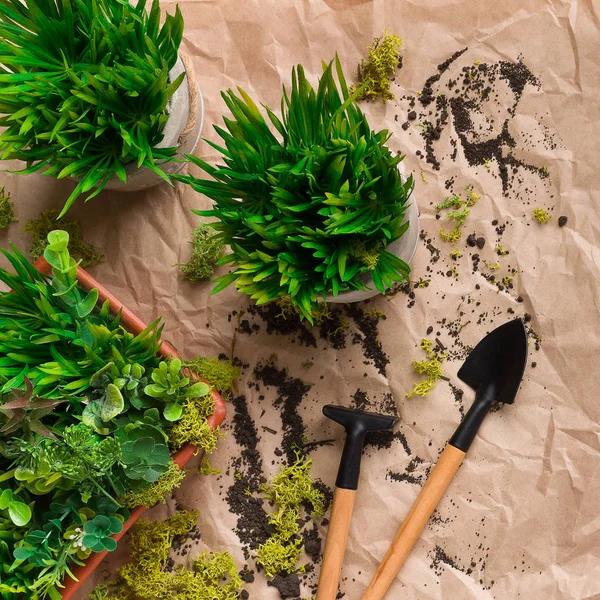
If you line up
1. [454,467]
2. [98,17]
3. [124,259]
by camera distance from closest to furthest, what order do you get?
[98,17] < [454,467] < [124,259]

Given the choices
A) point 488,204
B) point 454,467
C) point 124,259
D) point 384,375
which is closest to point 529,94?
point 488,204

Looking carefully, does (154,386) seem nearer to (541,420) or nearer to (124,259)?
(124,259)

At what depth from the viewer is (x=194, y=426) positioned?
1.11m

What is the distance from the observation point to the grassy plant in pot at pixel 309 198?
3.35ft

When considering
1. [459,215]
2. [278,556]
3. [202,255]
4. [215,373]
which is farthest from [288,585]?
[459,215]

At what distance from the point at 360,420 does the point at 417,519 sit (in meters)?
0.20

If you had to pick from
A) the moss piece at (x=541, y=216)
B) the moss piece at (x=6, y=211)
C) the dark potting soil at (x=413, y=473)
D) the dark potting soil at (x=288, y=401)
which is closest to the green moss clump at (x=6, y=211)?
the moss piece at (x=6, y=211)

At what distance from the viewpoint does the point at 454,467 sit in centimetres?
123

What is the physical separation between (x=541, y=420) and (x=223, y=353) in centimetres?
62

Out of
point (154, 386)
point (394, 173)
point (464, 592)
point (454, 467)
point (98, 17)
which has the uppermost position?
point (98, 17)

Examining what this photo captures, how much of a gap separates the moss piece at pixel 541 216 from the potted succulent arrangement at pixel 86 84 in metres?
0.67

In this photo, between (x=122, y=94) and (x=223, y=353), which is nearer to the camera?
(x=122, y=94)

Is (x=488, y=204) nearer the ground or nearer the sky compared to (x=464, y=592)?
nearer the sky

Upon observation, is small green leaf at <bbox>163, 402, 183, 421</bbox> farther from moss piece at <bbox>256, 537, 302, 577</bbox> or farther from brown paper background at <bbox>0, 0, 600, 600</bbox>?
moss piece at <bbox>256, 537, 302, 577</bbox>
